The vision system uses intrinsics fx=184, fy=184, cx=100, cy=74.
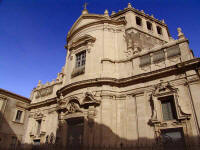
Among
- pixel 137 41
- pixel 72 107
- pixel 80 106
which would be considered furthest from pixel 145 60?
pixel 72 107

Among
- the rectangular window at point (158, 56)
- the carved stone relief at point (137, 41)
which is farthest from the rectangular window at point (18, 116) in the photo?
the rectangular window at point (158, 56)

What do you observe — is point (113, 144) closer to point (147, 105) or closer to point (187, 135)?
point (147, 105)

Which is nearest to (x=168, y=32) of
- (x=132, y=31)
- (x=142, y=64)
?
(x=132, y=31)

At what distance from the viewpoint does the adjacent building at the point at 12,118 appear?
1781 centimetres

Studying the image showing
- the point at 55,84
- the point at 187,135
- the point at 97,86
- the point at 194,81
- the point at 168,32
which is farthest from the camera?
the point at 168,32

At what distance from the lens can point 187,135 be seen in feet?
30.1

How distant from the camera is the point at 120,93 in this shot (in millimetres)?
12711

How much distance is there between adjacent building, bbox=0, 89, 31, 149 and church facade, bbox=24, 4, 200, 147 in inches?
93.4

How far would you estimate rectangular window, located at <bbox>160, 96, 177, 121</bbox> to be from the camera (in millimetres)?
10359

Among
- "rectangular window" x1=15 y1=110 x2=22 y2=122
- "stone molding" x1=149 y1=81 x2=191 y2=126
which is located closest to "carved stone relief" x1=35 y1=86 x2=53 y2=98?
"rectangular window" x1=15 y1=110 x2=22 y2=122

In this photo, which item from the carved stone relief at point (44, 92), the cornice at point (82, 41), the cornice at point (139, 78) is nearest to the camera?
the cornice at point (139, 78)

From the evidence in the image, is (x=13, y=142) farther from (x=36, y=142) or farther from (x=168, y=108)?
(x=168, y=108)

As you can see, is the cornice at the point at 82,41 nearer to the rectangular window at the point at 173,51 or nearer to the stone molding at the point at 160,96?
the rectangular window at the point at 173,51

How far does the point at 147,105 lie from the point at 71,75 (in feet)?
22.1
